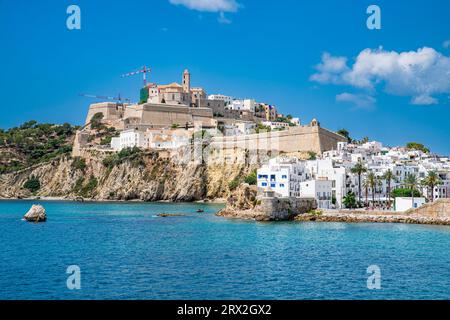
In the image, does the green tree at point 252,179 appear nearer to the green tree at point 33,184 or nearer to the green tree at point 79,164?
the green tree at point 79,164

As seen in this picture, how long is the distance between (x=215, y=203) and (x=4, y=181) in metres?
32.9

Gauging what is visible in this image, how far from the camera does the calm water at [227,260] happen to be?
48.2 ft

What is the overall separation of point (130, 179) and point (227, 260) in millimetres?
47072

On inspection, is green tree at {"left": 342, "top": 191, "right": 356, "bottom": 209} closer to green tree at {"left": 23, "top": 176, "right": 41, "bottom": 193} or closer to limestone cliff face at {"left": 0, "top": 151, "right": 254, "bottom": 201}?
limestone cliff face at {"left": 0, "top": 151, "right": 254, "bottom": 201}

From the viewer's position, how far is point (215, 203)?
193ft

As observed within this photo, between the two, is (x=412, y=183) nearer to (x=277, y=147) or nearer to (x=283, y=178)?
(x=283, y=178)

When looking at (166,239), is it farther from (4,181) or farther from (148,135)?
(4,181)

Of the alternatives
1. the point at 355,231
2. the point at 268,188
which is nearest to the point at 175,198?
the point at 268,188

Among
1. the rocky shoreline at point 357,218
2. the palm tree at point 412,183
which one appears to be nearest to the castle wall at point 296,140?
the palm tree at point 412,183

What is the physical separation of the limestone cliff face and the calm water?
2851 centimetres

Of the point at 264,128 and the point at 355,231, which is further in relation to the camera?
the point at 264,128

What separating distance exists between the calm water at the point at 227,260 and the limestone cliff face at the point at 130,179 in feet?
93.5

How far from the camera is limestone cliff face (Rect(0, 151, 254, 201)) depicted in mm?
61062
